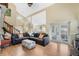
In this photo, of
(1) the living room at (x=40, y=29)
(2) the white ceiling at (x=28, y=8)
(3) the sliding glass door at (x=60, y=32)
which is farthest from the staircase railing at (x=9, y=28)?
(3) the sliding glass door at (x=60, y=32)

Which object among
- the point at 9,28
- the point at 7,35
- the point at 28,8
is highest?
the point at 28,8

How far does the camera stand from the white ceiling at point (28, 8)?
2371 millimetres

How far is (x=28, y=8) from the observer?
2.39 meters

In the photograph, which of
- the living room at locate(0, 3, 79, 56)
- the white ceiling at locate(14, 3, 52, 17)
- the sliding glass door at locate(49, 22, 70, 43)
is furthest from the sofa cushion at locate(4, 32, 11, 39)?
the sliding glass door at locate(49, 22, 70, 43)

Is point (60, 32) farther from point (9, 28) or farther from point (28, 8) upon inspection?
point (9, 28)

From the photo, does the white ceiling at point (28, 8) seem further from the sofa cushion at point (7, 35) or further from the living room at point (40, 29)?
the sofa cushion at point (7, 35)

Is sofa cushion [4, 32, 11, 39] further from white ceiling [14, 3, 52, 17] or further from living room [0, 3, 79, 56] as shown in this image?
white ceiling [14, 3, 52, 17]

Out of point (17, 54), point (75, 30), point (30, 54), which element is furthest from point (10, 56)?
point (75, 30)

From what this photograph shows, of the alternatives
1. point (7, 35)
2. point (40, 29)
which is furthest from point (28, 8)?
point (7, 35)

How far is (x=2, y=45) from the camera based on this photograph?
7.70 feet

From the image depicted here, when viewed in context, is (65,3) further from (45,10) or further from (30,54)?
(30,54)

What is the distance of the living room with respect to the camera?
235 cm

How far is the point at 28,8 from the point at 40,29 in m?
0.39

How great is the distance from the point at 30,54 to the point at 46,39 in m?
0.35
